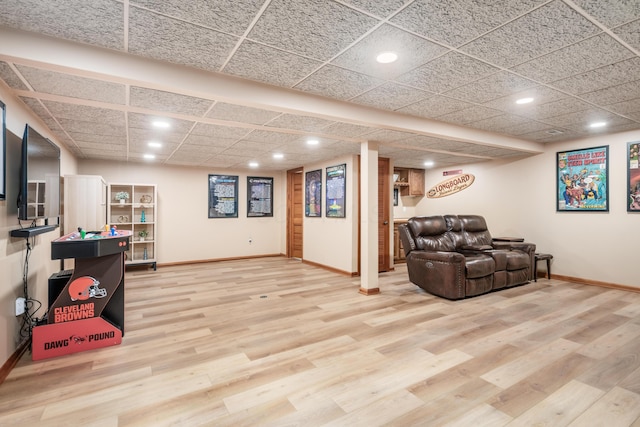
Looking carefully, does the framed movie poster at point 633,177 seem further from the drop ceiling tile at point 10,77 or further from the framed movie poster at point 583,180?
the drop ceiling tile at point 10,77

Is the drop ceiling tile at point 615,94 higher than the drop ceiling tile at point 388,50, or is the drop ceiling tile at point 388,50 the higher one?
the drop ceiling tile at point 615,94

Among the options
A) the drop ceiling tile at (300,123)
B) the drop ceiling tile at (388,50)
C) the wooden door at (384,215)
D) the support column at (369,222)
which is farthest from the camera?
the wooden door at (384,215)

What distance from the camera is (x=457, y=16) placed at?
1.85 meters

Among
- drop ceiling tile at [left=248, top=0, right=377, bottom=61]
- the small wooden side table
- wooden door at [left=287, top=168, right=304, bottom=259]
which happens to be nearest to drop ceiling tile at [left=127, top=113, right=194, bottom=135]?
drop ceiling tile at [left=248, top=0, right=377, bottom=61]

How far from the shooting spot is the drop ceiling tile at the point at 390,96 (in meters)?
2.95

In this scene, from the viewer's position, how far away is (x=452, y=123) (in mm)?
4230

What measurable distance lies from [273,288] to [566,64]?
4.25m

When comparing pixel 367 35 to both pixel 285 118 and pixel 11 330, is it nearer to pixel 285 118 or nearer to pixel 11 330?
pixel 285 118

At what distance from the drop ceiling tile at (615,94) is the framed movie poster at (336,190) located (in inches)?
142

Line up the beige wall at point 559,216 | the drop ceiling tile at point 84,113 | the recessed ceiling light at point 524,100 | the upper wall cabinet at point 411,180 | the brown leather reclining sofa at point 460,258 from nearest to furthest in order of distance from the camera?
the drop ceiling tile at point 84,113, the recessed ceiling light at point 524,100, the brown leather reclining sofa at point 460,258, the beige wall at point 559,216, the upper wall cabinet at point 411,180

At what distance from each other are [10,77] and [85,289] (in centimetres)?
173

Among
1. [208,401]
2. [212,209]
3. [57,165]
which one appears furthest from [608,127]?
[212,209]

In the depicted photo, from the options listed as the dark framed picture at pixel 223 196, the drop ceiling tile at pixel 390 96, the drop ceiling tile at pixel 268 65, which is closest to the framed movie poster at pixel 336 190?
the dark framed picture at pixel 223 196

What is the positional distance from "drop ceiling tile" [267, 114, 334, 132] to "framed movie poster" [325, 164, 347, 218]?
222 cm
